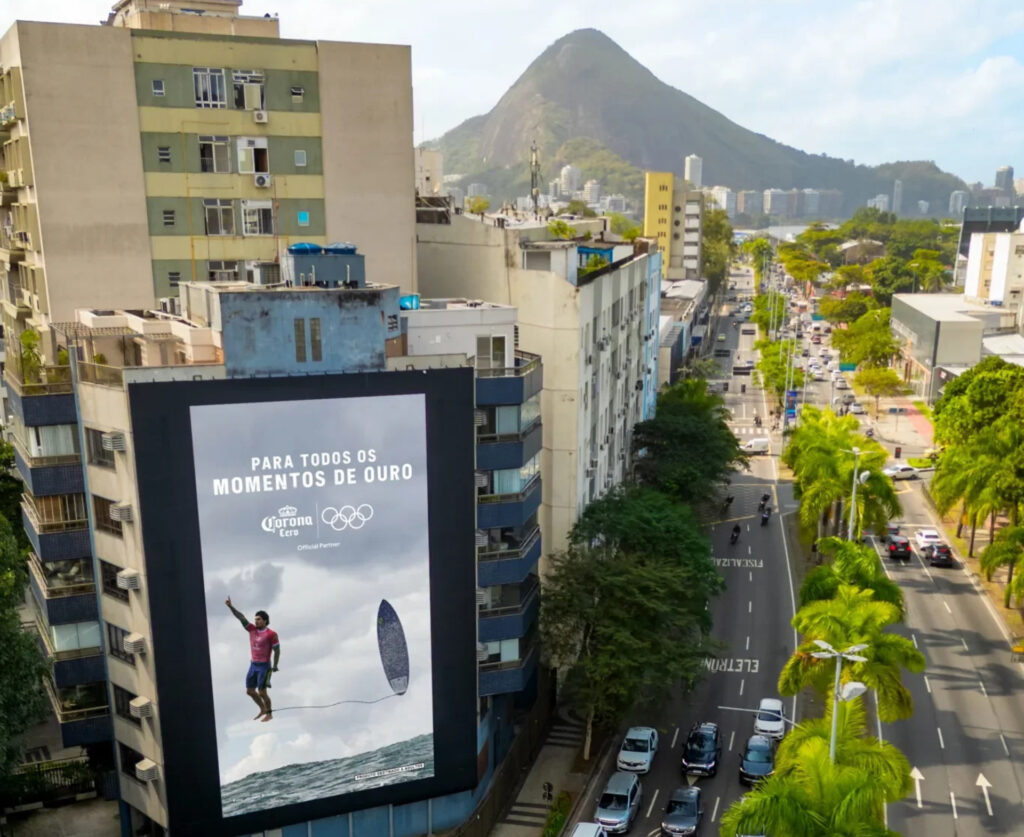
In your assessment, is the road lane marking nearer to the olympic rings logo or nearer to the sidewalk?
the sidewalk

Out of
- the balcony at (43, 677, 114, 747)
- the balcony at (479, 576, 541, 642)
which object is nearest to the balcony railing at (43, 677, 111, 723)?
the balcony at (43, 677, 114, 747)

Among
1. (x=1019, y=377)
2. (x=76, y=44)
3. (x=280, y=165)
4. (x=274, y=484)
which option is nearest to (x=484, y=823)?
(x=274, y=484)

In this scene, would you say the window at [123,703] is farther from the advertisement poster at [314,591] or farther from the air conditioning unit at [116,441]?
the air conditioning unit at [116,441]

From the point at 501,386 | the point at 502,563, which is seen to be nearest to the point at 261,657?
the point at 502,563

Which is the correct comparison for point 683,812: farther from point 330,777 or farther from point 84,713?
point 84,713

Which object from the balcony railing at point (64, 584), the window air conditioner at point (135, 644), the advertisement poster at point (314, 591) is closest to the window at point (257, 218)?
the advertisement poster at point (314, 591)

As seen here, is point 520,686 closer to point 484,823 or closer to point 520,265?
point 484,823
